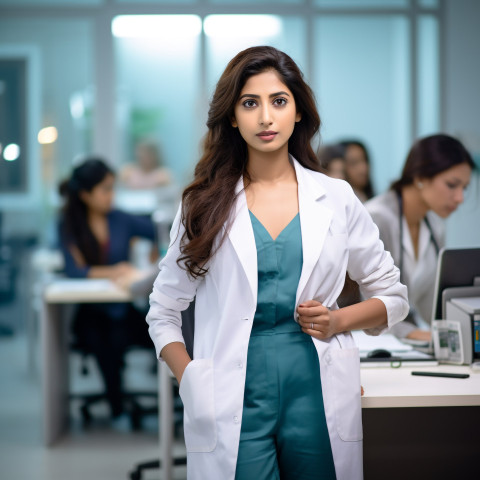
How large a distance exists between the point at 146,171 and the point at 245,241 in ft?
18.9

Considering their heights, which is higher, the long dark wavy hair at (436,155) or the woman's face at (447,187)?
the long dark wavy hair at (436,155)

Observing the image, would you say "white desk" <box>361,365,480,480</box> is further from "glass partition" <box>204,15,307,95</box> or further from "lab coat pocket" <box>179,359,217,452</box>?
"glass partition" <box>204,15,307,95</box>

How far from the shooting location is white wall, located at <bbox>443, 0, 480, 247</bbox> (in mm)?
7469

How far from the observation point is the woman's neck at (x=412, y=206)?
10.2 ft

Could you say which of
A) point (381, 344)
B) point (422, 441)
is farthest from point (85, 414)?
point (422, 441)

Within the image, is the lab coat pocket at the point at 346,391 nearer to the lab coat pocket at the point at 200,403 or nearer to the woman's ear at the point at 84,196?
the lab coat pocket at the point at 200,403

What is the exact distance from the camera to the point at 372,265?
1894mm

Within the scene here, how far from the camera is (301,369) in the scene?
175cm

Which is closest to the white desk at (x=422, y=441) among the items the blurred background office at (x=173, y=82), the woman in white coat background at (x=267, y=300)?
the woman in white coat background at (x=267, y=300)

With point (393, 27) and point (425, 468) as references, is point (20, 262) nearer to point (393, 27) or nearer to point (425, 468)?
point (393, 27)

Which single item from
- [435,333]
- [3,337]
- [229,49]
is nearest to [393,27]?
[229,49]

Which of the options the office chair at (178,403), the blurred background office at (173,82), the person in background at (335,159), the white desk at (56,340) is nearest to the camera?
the office chair at (178,403)

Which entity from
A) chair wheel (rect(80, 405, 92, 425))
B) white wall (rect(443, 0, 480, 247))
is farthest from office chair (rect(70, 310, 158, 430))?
white wall (rect(443, 0, 480, 247))

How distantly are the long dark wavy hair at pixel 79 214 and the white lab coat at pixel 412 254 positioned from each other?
221cm
